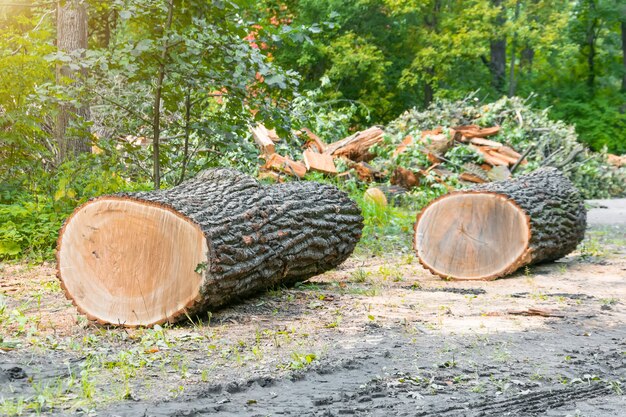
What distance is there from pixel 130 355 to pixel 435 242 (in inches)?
154

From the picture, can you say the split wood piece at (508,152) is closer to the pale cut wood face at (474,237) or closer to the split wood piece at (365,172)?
the split wood piece at (365,172)

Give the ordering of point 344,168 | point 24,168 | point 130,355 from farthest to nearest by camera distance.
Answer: point 344,168
point 24,168
point 130,355

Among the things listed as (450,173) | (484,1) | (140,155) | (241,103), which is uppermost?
(484,1)

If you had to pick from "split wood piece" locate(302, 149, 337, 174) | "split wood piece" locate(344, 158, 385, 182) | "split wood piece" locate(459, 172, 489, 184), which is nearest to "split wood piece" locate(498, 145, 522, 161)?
"split wood piece" locate(459, 172, 489, 184)

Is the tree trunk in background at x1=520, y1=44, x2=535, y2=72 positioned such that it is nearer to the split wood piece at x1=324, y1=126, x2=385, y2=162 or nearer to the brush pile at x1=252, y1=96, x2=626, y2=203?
the brush pile at x1=252, y1=96, x2=626, y2=203

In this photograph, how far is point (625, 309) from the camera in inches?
236

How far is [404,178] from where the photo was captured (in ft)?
42.3

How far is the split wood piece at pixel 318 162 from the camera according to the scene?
1212 cm

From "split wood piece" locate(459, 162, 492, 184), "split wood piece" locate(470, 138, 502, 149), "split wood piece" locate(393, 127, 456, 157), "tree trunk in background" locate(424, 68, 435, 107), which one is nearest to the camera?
"split wood piece" locate(459, 162, 492, 184)

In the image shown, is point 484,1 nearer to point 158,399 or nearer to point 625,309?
point 625,309

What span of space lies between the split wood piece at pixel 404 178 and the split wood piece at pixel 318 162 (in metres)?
1.09

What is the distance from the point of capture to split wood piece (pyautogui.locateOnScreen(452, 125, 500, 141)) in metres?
14.7

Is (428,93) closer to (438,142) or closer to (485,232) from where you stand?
(438,142)

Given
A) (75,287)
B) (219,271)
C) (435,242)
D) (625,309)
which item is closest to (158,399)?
(219,271)
